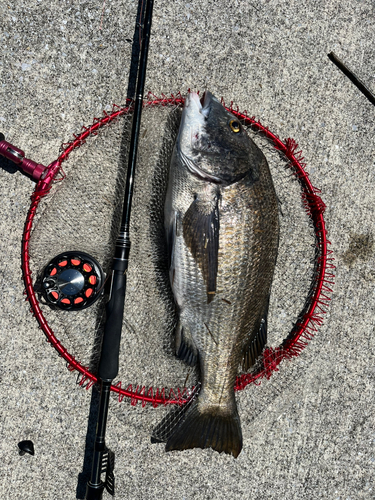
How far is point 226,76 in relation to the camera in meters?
2.04

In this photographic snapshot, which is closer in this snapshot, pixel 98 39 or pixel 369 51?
pixel 98 39

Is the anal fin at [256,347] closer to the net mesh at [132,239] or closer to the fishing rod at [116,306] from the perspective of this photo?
the net mesh at [132,239]

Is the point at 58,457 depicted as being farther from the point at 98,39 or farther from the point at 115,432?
the point at 98,39

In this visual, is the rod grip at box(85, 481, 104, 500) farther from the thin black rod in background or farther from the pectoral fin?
the thin black rod in background

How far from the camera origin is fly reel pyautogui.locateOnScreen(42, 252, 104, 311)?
66.0 inches

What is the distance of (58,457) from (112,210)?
128 centimetres

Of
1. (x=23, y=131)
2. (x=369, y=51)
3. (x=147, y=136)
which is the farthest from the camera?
(x=369, y=51)

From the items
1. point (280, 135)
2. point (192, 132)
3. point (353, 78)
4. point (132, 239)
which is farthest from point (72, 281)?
point (353, 78)

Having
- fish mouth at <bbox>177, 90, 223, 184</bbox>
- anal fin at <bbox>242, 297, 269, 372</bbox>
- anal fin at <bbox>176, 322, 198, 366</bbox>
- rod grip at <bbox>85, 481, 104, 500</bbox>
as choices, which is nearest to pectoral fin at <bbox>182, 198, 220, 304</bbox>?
fish mouth at <bbox>177, 90, 223, 184</bbox>

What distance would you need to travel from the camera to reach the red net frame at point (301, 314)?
1731 mm

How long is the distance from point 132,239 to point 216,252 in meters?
0.44

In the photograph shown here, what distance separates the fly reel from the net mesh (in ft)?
0.23

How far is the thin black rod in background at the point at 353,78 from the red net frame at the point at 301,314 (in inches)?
19.9

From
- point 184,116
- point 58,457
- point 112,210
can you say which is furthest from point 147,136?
point 58,457
